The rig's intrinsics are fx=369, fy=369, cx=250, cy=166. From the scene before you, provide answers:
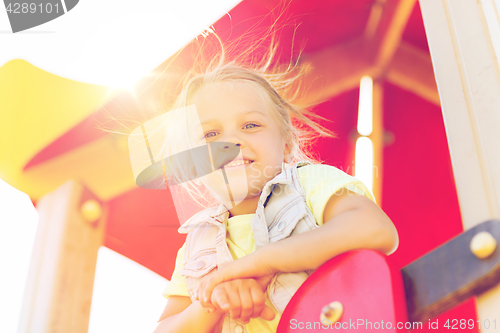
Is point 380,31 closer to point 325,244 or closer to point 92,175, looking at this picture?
point 325,244

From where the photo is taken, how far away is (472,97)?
34 cm

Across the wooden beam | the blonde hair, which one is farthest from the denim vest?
the wooden beam

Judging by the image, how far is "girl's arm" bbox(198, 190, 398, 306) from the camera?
36 cm

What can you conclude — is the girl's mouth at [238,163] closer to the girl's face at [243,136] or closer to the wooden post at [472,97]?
the girl's face at [243,136]

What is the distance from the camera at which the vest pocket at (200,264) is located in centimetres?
49

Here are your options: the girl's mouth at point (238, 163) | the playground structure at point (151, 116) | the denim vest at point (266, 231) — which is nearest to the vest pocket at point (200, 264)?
the denim vest at point (266, 231)

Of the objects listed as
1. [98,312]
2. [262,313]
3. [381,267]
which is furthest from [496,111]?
[98,312]

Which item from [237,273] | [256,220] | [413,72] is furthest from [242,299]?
[413,72]

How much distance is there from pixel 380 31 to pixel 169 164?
477 millimetres

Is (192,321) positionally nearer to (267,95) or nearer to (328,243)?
(328,243)

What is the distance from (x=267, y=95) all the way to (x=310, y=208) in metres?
0.26

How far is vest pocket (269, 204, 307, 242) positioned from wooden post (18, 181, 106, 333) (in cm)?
39

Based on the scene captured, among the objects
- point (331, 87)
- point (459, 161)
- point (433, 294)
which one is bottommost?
point (433, 294)

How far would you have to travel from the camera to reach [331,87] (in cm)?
76
